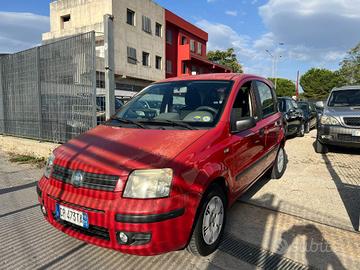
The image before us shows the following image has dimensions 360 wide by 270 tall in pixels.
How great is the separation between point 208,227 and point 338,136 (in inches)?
231

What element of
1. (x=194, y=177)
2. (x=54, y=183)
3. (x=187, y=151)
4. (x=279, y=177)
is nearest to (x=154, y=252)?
(x=194, y=177)

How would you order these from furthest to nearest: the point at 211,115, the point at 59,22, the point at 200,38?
the point at 200,38 → the point at 59,22 → the point at 211,115

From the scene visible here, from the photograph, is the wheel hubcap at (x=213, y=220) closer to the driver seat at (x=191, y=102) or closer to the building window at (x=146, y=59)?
the driver seat at (x=191, y=102)

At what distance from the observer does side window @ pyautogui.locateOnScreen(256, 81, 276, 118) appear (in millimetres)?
4771

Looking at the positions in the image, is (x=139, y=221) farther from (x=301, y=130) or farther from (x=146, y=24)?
(x=146, y=24)

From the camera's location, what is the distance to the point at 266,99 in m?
5.09

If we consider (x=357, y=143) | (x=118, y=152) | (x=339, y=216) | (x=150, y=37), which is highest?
(x=150, y=37)

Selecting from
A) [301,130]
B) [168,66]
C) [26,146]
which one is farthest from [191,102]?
[168,66]

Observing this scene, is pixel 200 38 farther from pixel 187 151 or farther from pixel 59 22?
pixel 187 151

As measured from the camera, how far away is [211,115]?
11.5 feet

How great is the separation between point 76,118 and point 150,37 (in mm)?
23949

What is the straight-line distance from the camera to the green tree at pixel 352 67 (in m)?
42.5

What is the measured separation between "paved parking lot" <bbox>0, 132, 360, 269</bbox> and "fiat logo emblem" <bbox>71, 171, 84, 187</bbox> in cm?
80

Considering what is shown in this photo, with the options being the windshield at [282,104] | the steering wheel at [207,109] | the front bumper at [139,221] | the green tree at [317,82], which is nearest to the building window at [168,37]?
Result: the windshield at [282,104]
